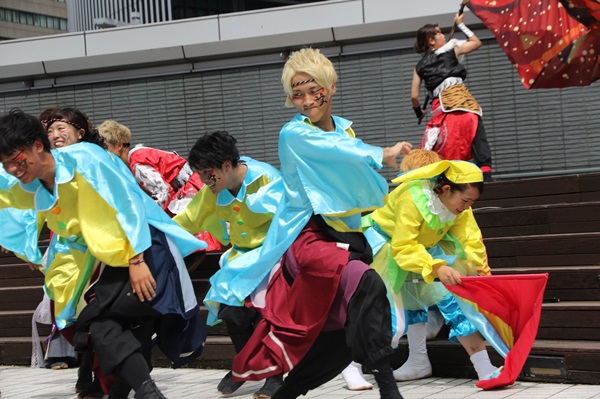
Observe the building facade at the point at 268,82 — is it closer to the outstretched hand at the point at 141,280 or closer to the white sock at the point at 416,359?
the white sock at the point at 416,359

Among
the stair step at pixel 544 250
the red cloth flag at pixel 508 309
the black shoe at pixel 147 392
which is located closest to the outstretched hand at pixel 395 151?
the black shoe at pixel 147 392

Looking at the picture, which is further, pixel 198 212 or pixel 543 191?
pixel 543 191

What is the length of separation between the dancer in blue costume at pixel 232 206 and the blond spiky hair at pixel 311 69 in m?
1.36

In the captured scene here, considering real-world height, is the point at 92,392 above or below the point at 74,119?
below

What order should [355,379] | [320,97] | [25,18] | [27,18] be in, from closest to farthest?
[320,97] < [355,379] < [25,18] < [27,18]

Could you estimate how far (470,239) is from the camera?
6.09m

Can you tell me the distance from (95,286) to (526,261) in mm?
3453

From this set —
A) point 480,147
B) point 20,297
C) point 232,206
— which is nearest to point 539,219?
point 480,147

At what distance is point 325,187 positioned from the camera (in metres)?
4.58

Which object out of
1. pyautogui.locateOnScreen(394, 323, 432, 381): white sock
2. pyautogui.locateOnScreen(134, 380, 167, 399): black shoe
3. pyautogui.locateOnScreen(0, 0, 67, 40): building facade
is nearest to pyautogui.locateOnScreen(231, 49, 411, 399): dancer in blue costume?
pyautogui.locateOnScreen(134, 380, 167, 399): black shoe

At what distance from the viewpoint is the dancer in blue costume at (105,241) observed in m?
4.79

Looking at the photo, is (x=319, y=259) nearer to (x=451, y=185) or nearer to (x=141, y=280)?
(x=141, y=280)

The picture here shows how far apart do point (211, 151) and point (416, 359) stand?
1.78 m

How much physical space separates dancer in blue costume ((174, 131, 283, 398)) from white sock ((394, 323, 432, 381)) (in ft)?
2.53
